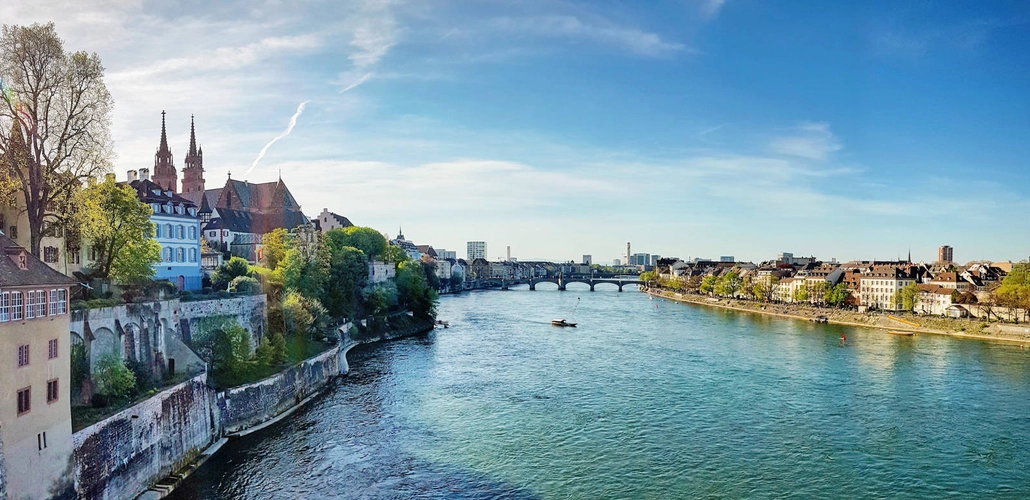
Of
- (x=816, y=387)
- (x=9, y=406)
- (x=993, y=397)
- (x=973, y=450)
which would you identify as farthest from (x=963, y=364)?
(x=9, y=406)

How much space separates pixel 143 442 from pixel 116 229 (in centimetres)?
1021

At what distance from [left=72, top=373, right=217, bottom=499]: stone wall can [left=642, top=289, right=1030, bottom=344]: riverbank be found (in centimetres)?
7068

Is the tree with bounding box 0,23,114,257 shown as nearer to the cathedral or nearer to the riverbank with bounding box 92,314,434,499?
the riverbank with bounding box 92,314,434,499

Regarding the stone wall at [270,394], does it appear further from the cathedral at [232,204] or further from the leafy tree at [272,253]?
the cathedral at [232,204]

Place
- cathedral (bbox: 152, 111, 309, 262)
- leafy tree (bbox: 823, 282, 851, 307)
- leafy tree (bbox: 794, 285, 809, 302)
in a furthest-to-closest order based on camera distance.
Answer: leafy tree (bbox: 794, 285, 809, 302)
leafy tree (bbox: 823, 282, 851, 307)
cathedral (bbox: 152, 111, 309, 262)

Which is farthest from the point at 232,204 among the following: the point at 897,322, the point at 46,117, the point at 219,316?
the point at 897,322

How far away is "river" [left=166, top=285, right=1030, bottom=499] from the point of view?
23.4 m

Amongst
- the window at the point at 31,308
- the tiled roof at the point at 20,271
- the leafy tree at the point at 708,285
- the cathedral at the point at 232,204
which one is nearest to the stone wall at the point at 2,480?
the window at the point at 31,308

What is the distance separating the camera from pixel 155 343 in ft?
83.3

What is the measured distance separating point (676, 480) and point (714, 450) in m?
4.24

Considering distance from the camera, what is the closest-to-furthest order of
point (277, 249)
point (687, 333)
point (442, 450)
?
point (442, 450) → point (277, 249) → point (687, 333)

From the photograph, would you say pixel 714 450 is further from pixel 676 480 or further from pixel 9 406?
pixel 9 406

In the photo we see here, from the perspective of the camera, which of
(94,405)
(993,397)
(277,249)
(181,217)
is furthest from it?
(277,249)

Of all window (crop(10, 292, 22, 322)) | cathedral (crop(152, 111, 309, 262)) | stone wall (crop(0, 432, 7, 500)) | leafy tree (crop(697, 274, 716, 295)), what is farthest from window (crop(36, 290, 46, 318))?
leafy tree (crop(697, 274, 716, 295))
